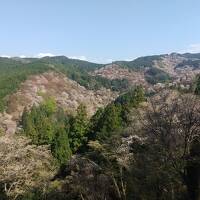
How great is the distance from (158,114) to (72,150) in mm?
42291

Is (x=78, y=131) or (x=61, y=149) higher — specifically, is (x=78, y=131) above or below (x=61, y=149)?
above

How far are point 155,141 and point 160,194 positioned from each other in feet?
26.4

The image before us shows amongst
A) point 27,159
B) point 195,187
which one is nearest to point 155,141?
point 195,187

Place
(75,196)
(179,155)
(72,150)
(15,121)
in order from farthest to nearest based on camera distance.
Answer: (15,121) → (72,150) → (75,196) → (179,155)

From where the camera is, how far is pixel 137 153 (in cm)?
3225

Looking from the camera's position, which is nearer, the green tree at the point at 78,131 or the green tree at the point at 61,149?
the green tree at the point at 61,149

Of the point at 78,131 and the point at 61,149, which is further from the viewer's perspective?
the point at 78,131

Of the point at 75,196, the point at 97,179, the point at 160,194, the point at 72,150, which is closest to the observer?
the point at 160,194

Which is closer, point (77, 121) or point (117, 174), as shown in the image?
point (117, 174)

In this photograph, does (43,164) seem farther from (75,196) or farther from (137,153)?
(137,153)

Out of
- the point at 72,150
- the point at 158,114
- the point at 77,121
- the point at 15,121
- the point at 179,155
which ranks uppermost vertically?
the point at 158,114

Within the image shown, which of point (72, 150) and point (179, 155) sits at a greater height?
point (179, 155)

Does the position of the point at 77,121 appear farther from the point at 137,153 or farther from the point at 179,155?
the point at 179,155

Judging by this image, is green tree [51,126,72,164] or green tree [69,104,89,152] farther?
green tree [69,104,89,152]
